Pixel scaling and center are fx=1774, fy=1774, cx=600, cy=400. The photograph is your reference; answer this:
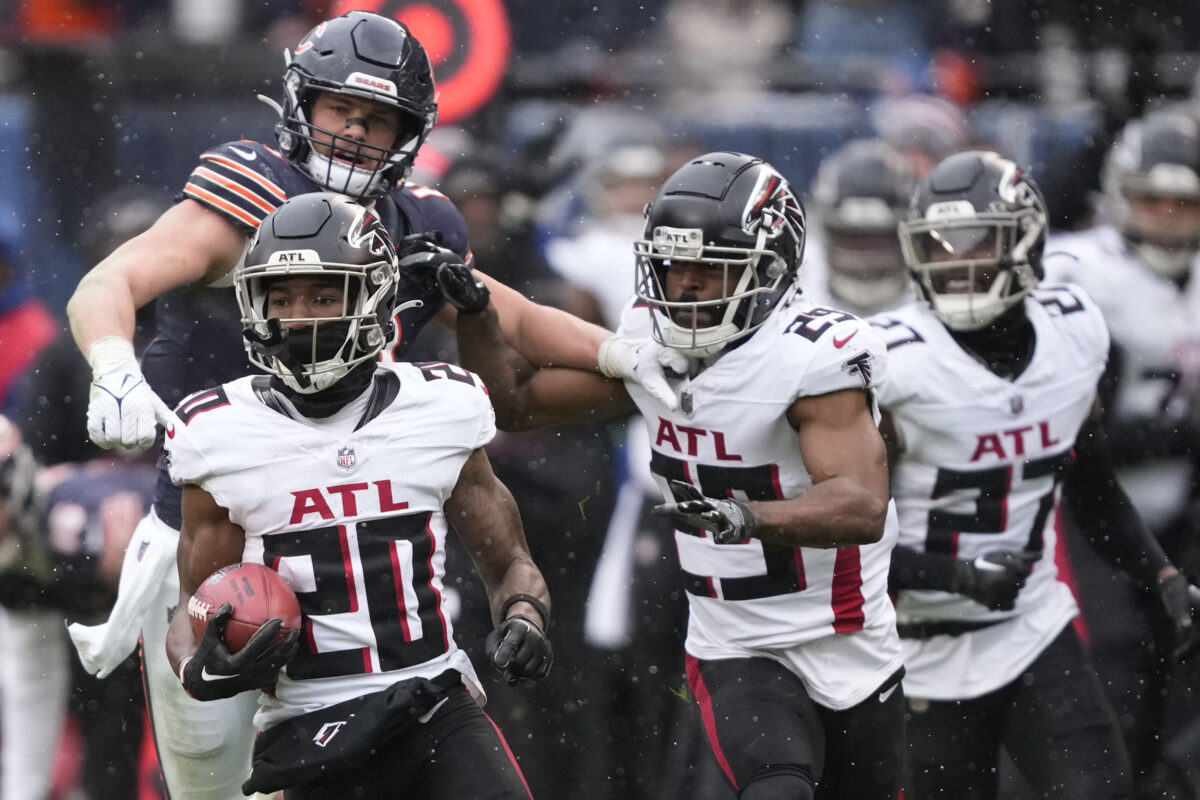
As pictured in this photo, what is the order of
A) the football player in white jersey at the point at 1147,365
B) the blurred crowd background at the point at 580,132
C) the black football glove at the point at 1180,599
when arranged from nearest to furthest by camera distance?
the black football glove at the point at 1180,599 < the blurred crowd background at the point at 580,132 < the football player in white jersey at the point at 1147,365

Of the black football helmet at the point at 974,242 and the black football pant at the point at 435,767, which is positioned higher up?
the black football helmet at the point at 974,242

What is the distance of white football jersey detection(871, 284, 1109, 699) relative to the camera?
4.22 m

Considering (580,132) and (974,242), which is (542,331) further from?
(580,132)

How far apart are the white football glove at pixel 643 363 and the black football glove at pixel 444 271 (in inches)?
11.6

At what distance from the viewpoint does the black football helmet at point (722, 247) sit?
3.51m

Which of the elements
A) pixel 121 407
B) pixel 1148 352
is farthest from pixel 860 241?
pixel 121 407

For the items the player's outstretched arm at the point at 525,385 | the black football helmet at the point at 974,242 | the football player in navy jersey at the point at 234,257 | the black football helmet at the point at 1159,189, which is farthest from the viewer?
the black football helmet at the point at 1159,189

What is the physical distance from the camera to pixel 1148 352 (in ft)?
17.5

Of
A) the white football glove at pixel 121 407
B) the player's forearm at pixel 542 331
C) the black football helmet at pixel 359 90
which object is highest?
the black football helmet at pixel 359 90

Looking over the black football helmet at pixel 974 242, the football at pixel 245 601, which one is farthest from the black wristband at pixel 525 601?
the black football helmet at pixel 974 242

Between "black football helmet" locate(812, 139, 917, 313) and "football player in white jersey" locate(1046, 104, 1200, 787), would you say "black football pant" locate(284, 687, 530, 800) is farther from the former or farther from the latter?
"football player in white jersey" locate(1046, 104, 1200, 787)

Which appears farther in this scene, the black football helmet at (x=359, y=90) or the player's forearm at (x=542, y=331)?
the player's forearm at (x=542, y=331)

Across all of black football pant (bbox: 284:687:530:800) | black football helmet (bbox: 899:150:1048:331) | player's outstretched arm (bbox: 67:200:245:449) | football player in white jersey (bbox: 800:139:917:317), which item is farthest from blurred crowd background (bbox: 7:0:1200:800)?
black football pant (bbox: 284:687:530:800)

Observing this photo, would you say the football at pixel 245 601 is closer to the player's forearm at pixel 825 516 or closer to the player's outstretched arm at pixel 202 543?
the player's outstretched arm at pixel 202 543
